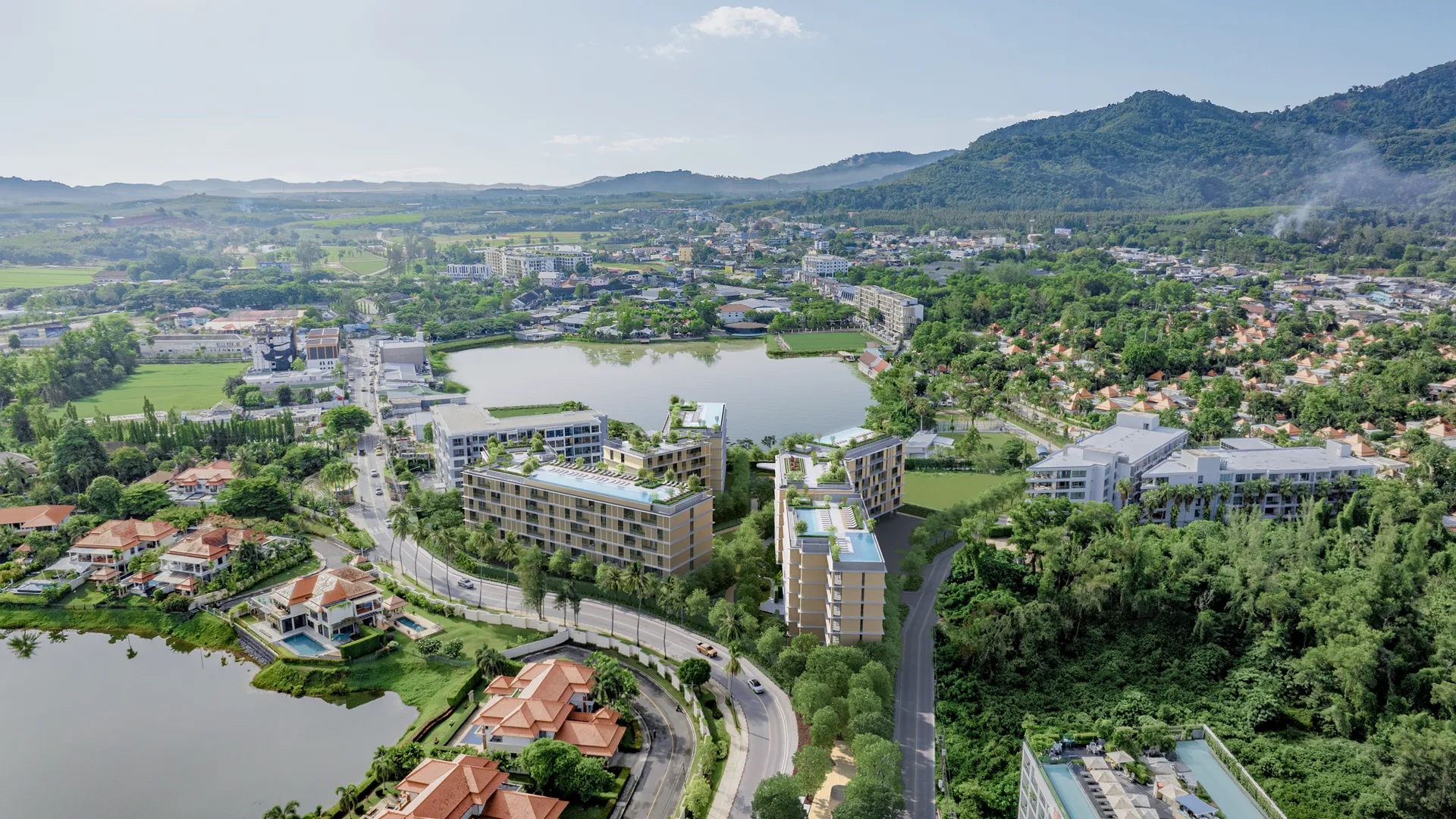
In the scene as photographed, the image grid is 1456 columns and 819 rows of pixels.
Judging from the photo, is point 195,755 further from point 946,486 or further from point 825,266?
point 825,266

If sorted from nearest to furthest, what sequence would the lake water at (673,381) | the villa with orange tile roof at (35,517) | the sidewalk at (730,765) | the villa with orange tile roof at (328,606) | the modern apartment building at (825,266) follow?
1. the sidewalk at (730,765)
2. the villa with orange tile roof at (328,606)
3. the villa with orange tile roof at (35,517)
4. the lake water at (673,381)
5. the modern apartment building at (825,266)

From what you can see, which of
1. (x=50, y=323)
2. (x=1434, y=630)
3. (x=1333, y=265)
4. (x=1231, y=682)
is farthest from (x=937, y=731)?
(x=1333, y=265)

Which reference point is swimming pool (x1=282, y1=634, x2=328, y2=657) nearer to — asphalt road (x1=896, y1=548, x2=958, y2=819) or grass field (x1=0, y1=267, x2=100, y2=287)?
asphalt road (x1=896, y1=548, x2=958, y2=819)

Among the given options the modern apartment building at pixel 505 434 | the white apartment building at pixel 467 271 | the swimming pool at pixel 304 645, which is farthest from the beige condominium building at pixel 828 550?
the white apartment building at pixel 467 271

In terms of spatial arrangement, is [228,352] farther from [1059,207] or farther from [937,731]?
[1059,207]

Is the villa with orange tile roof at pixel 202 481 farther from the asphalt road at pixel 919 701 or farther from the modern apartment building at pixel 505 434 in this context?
the asphalt road at pixel 919 701

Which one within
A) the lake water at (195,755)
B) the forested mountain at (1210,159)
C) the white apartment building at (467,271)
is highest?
the forested mountain at (1210,159)

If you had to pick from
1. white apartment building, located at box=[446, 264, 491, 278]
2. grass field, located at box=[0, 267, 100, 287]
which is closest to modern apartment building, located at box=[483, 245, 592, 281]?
white apartment building, located at box=[446, 264, 491, 278]

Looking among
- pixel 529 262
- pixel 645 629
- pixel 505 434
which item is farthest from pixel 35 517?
pixel 529 262
